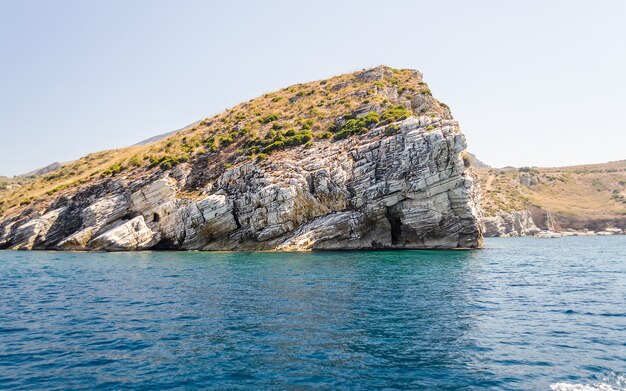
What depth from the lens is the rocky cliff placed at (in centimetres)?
6688

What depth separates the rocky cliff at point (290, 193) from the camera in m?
66.9

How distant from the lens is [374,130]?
76.7m

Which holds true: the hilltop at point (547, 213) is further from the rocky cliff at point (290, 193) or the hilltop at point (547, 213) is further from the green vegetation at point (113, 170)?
the green vegetation at point (113, 170)

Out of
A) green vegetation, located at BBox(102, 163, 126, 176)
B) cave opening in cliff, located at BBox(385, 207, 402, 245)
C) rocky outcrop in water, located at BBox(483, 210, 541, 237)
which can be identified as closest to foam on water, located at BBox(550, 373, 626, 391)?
cave opening in cliff, located at BBox(385, 207, 402, 245)

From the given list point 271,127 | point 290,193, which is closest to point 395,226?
point 290,193

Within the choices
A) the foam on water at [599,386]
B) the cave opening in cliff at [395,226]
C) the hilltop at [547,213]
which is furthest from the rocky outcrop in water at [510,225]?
the foam on water at [599,386]

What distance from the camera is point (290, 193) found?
68688mm

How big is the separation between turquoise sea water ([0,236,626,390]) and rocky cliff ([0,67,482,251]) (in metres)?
30.0

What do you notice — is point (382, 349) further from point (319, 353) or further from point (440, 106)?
point (440, 106)

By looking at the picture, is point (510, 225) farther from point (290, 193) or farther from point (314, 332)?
point (314, 332)

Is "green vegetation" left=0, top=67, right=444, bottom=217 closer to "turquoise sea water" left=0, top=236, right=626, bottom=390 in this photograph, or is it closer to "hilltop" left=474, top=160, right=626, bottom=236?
"turquoise sea water" left=0, top=236, right=626, bottom=390

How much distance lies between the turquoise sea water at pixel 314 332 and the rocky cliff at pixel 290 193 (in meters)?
30.0

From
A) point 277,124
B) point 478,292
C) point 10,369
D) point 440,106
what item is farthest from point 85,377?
point 440,106

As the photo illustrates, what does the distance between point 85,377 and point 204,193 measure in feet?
210
